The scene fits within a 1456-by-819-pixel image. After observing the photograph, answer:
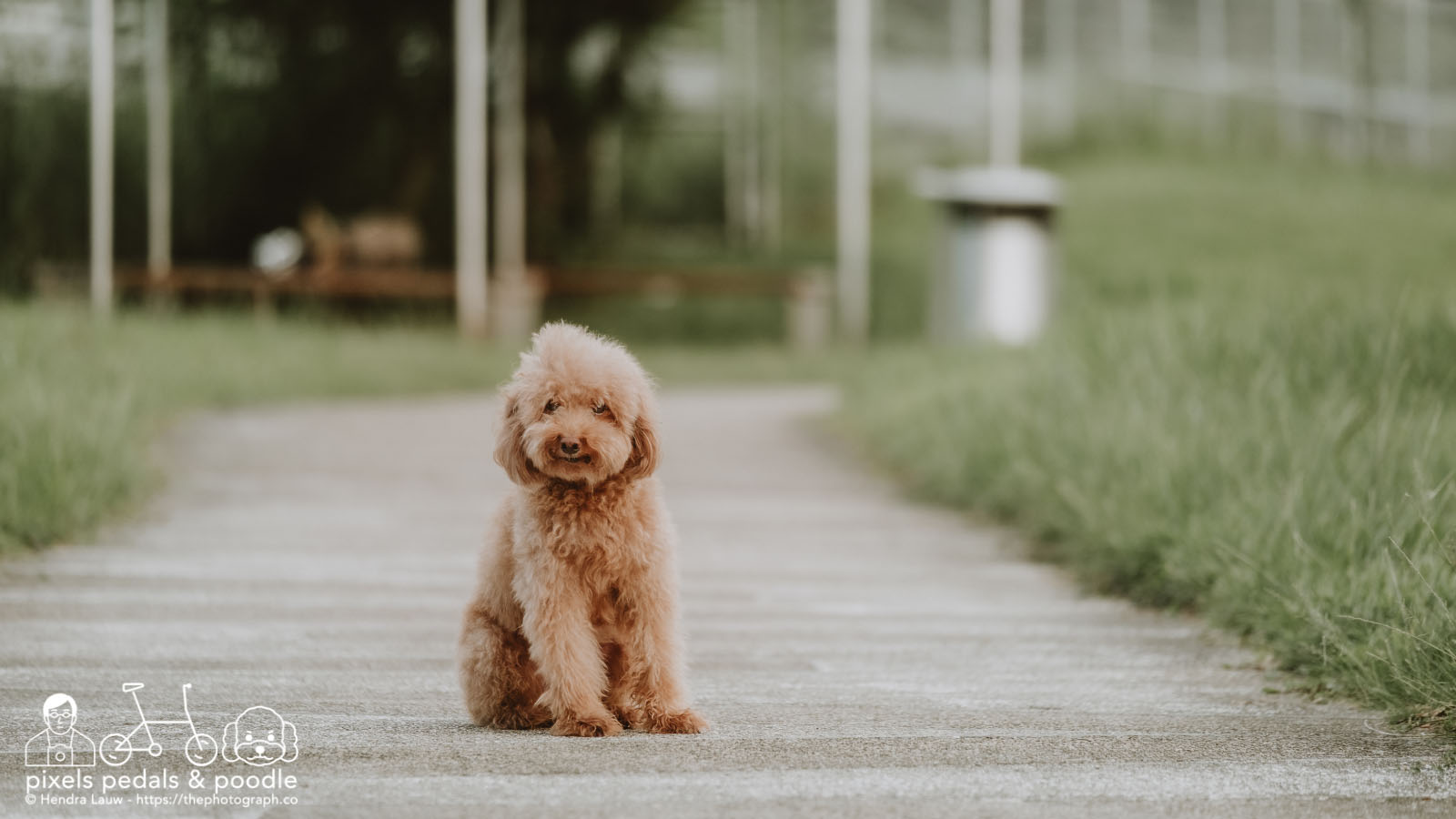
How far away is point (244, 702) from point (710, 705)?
1222mm

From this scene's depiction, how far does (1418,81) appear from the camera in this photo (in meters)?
30.9

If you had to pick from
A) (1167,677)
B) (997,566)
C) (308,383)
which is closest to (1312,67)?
(308,383)

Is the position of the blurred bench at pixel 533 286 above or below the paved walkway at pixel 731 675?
above

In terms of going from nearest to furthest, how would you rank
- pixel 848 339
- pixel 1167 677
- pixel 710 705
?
pixel 710 705 < pixel 1167 677 < pixel 848 339

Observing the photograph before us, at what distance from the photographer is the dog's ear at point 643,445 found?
458 centimetres

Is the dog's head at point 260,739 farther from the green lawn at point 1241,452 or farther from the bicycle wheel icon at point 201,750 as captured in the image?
the green lawn at point 1241,452

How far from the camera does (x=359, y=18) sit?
80.0ft

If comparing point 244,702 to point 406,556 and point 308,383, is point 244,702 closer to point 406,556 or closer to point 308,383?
point 406,556

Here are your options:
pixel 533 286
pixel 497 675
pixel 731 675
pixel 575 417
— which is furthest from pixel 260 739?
pixel 533 286

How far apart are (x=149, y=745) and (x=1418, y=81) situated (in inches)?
1166

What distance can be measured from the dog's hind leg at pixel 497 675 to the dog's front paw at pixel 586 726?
122mm

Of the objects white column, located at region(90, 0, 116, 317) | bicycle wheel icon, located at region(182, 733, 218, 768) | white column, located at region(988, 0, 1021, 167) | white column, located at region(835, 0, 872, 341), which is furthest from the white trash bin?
bicycle wheel icon, located at region(182, 733, 218, 768)

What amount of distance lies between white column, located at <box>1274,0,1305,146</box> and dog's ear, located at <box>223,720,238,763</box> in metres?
27.8

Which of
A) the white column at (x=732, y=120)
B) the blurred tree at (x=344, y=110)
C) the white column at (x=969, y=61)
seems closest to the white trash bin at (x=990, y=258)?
the blurred tree at (x=344, y=110)
